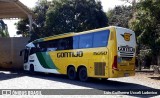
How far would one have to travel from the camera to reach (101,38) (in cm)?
1504

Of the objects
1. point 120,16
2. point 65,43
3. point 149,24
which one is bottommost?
point 65,43

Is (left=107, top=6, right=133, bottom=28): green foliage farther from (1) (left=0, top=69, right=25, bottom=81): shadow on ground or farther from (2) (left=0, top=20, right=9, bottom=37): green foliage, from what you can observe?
(2) (left=0, top=20, right=9, bottom=37): green foliage

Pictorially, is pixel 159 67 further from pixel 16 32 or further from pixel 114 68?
pixel 16 32

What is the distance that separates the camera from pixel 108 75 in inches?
567

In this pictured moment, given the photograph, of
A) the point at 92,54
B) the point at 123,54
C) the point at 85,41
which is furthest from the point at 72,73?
the point at 123,54

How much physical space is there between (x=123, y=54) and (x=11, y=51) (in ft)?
60.1

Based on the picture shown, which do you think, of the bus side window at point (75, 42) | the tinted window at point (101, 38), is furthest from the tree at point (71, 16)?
the tinted window at point (101, 38)

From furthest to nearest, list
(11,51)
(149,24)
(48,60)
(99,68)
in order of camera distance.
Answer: (11,51)
(48,60)
(149,24)
(99,68)

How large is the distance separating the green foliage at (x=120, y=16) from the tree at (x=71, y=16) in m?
3.23

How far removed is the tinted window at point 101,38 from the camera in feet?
48.2

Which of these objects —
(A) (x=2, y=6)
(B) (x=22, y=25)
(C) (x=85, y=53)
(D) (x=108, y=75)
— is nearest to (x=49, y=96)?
(D) (x=108, y=75)

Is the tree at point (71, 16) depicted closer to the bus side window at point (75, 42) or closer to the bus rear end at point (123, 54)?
the bus side window at point (75, 42)

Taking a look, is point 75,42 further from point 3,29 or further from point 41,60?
point 3,29

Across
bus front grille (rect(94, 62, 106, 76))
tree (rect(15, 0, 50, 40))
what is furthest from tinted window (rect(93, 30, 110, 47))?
tree (rect(15, 0, 50, 40))
